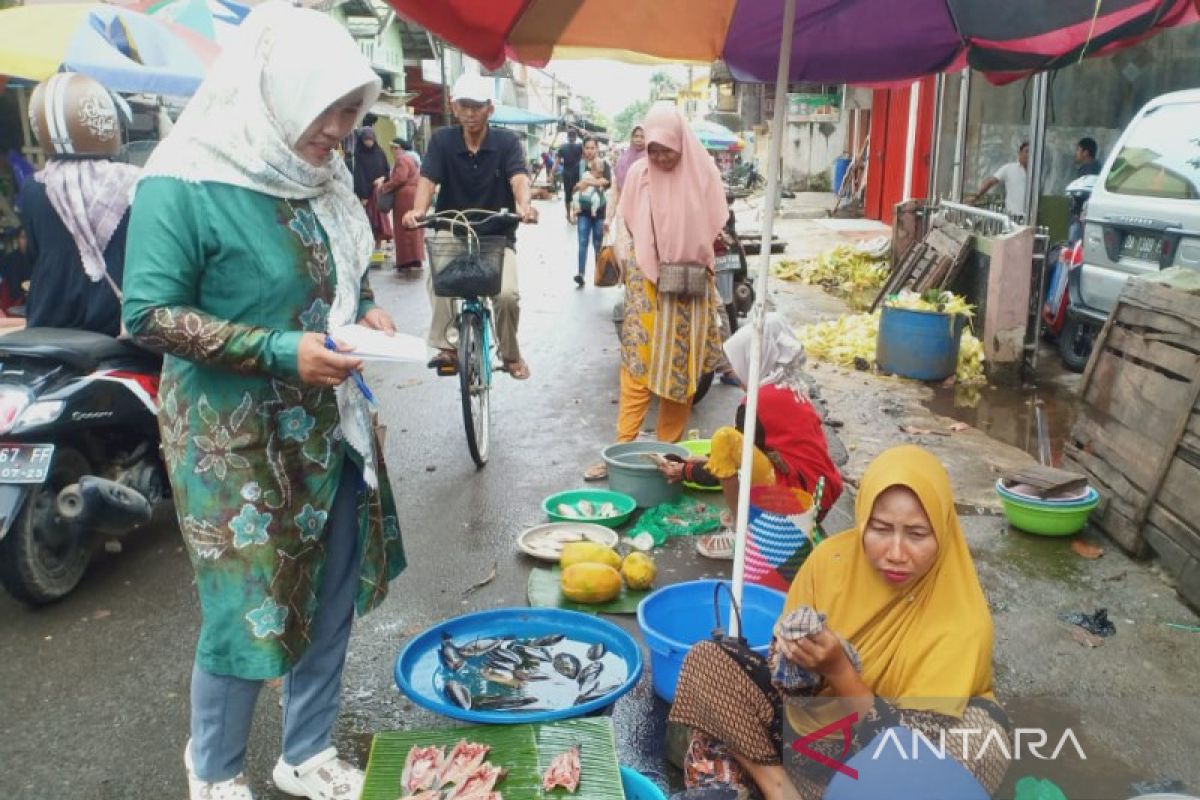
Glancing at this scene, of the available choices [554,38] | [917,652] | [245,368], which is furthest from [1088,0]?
[245,368]

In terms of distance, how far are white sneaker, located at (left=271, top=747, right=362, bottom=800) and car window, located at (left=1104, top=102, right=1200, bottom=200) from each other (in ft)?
21.6

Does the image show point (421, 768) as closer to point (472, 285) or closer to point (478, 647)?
point (478, 647)

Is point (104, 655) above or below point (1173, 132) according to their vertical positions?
below

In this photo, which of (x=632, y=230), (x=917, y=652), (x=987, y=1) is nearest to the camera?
(x=917, y=652)

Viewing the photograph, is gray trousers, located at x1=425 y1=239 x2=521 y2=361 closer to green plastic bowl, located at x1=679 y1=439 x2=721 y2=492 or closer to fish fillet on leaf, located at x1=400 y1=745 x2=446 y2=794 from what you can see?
green plastic bowl, located at x1=679 y1=439 x2=721 y2=492

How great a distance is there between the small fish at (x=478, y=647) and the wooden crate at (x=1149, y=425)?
304 centimetres

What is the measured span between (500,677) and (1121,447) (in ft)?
11.7

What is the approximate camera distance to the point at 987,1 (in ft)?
9.70

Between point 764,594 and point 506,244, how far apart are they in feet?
10.6

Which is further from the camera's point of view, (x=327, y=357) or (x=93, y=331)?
(x=93, y=331)

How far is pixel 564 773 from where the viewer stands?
256cm

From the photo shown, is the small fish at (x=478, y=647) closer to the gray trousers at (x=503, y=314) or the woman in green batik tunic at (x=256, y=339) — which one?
the woman in green batik tunic at (x=256, y=339)

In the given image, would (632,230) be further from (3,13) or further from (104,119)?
(3,13)

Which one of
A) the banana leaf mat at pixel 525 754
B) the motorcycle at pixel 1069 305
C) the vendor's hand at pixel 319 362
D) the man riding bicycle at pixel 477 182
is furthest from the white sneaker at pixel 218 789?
the motorcycle at pixel 1069 305
